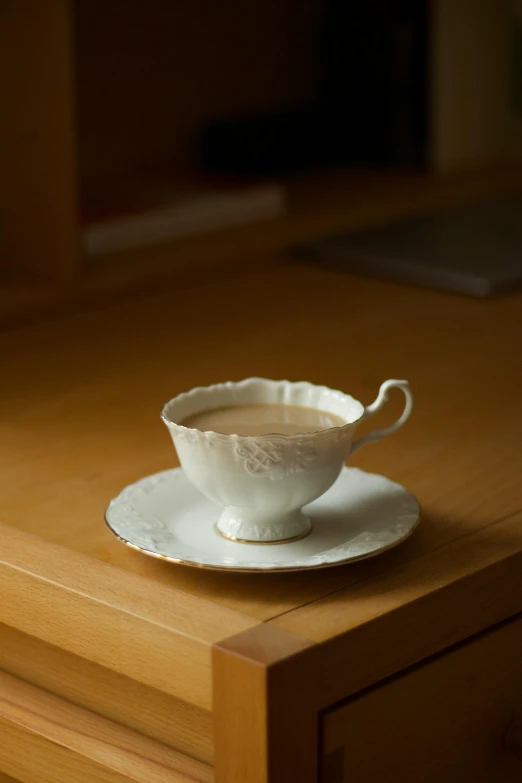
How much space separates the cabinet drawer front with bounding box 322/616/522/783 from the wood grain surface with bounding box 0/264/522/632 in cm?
6

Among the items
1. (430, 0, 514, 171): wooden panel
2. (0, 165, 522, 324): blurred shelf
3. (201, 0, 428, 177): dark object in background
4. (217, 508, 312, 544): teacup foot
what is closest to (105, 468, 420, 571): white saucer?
(217, 508, 312, 544): teacup foot

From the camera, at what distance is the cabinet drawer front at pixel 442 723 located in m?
0.63

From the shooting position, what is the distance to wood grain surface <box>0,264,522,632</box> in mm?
725

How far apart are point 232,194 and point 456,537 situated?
0.92m

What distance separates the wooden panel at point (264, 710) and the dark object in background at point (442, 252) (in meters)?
0.81

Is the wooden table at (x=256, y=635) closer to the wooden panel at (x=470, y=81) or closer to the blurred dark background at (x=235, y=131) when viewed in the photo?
the blurred dark background at (x=235, y=131)

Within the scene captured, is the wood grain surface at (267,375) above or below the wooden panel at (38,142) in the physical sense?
below

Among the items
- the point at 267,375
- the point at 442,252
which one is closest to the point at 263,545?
the point at 267,375

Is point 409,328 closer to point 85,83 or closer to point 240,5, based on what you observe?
point 85,83

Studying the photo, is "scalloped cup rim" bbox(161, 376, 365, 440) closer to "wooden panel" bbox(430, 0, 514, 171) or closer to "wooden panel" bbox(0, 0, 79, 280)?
"wooden panel" bbox(0, 0, 79, 280)

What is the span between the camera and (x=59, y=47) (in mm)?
1228

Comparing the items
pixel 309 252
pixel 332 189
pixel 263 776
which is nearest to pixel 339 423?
pixel 263 776

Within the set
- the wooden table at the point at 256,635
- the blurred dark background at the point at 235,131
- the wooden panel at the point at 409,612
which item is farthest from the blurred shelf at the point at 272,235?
the wooden panel at the point at 409,612

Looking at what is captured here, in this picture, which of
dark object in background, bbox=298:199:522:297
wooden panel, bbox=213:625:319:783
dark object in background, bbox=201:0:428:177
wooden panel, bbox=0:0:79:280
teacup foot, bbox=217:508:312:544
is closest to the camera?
wooden panel, bbox=213:625:319:783
